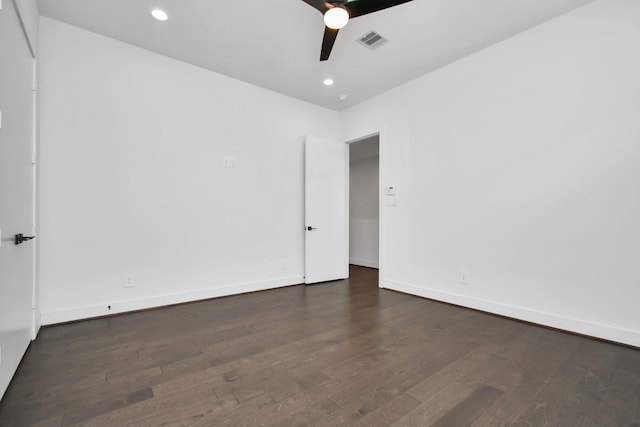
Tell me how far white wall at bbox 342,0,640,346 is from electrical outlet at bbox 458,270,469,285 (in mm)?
48

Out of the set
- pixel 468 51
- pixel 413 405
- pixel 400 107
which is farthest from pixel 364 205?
pixel 413 405

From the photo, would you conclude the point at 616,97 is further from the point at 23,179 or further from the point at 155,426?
the point at 23,179

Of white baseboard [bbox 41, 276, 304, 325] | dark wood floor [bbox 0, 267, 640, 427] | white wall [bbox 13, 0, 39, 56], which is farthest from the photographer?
white baseboard [bbox 41, 276, 304, 325]

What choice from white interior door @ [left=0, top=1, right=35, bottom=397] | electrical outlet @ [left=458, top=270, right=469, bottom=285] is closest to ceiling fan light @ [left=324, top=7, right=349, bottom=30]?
white interior door @ [left=0, top=1, right=35, bottom=397]

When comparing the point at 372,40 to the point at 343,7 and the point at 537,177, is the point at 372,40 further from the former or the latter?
the point at 537,177

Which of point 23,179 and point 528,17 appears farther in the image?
point 528,17

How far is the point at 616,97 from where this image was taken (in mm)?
2322

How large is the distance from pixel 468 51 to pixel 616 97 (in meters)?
1.43

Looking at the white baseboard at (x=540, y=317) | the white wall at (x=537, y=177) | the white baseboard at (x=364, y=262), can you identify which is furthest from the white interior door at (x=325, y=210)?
the white baseboard at (x=364, y=262)

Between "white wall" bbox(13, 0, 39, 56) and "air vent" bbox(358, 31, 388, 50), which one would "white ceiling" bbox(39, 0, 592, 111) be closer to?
"air vent" bbox(358, 31, 388, 50)

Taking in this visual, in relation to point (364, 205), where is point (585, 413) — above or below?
below

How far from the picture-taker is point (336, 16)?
2.07 m

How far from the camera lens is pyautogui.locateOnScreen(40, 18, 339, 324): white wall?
268cm

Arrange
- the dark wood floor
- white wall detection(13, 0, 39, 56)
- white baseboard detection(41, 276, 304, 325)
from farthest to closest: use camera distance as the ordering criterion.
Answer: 1. white baseboard detection(41, 276, 304, 325)
2. white wall detection(13, 0, 39, 56)
3. the dark wood floor
